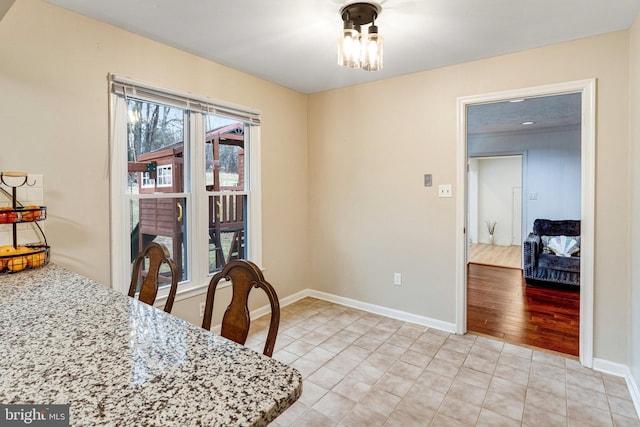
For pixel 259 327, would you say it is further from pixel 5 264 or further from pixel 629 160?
pixel 629 160

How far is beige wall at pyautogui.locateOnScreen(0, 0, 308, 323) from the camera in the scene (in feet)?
6.24

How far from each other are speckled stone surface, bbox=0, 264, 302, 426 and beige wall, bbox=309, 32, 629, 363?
257cm

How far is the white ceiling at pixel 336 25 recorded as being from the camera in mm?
2023

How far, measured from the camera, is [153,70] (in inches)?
99.5

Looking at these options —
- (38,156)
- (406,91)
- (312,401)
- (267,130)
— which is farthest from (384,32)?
(312,401)

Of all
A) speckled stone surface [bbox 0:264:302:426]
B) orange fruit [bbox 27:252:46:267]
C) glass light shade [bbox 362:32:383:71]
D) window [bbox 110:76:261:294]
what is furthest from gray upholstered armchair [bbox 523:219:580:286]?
orange fruit [bbox 27:252:46:267]

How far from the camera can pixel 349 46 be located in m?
1.95

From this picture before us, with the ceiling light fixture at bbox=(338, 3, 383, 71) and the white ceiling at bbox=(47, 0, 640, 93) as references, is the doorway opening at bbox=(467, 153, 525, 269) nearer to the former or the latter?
the white ceiling at bbox=(47, 0, 640, 93)

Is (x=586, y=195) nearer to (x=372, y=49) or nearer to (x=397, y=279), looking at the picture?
(x=397, y=279)

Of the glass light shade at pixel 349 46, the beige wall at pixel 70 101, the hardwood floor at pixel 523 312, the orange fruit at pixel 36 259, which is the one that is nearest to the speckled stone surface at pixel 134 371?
the orange fruit at pixel 36 259

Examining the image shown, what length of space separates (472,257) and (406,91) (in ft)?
15.0

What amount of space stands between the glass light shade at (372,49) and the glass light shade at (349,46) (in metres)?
0.04

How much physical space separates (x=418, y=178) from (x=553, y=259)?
8.93 feet

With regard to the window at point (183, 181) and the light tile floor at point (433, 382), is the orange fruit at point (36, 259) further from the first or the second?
the light tile floor at point (433, 382)
